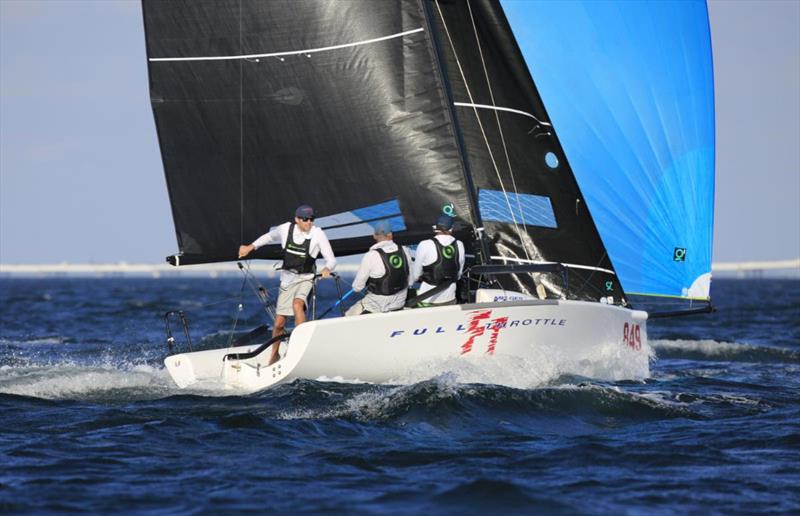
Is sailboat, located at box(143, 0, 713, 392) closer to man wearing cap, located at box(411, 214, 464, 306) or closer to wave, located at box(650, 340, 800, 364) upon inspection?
man wearing cap, located at box(411, 214, 464, 306)

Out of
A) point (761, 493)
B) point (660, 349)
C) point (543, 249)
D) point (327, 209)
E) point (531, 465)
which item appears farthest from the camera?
point (660, 349)

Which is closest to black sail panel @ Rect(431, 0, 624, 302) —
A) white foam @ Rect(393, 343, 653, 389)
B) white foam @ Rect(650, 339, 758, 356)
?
white foam @ Rect(393, 343, 653, 389)

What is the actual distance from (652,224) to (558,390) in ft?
12.3

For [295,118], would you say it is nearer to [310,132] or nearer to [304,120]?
[304,120]

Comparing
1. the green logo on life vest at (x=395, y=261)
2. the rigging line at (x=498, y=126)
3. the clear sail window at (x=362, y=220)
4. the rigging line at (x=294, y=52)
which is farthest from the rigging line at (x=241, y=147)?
the rigging line at (x=498, y=126)

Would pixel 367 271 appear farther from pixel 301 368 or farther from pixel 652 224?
pixel 652 224

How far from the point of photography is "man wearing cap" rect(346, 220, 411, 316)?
35.3 ft

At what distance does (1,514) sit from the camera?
659 centimetres

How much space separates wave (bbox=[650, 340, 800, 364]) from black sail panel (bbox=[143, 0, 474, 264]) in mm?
7596

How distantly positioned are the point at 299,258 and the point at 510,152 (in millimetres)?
3138

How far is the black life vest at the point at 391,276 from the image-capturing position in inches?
424

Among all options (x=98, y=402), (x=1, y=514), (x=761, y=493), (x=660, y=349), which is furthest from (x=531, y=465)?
(x=660, y=349)

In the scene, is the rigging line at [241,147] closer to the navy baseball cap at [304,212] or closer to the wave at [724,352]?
the navy baseball cap at [304,212]

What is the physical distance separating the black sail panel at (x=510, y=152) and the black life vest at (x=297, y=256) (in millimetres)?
2585
